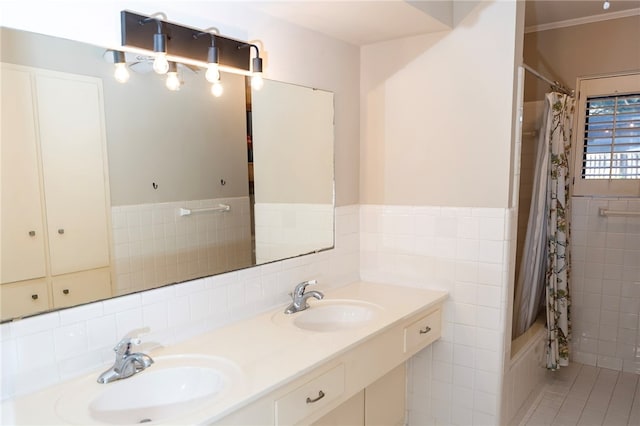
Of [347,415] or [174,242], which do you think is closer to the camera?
[174,242]

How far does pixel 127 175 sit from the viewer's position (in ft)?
4.97

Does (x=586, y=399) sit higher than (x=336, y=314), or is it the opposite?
(x=336, y=314)

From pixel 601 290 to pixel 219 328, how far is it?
2.84 meters

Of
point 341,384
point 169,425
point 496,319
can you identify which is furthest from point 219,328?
point 496,319

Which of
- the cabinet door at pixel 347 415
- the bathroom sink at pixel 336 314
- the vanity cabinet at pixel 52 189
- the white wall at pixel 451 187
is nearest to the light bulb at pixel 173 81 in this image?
the vanity cabinet at pixel 52 189

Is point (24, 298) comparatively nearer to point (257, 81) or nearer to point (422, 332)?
point (257, 81)

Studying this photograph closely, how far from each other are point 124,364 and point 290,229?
106 cm

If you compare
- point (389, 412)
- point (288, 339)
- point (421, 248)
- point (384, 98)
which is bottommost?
point (389, 412)

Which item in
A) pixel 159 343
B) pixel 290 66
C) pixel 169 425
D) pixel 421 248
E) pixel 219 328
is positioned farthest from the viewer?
A: pixel 421 248

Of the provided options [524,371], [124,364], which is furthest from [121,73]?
[524,371]

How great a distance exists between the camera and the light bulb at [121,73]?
147 centimetres

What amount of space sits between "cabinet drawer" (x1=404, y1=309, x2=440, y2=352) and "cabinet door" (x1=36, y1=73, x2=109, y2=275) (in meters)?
1.30

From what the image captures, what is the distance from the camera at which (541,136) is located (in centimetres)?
281

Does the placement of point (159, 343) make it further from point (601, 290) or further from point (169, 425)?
point (601, 290)
